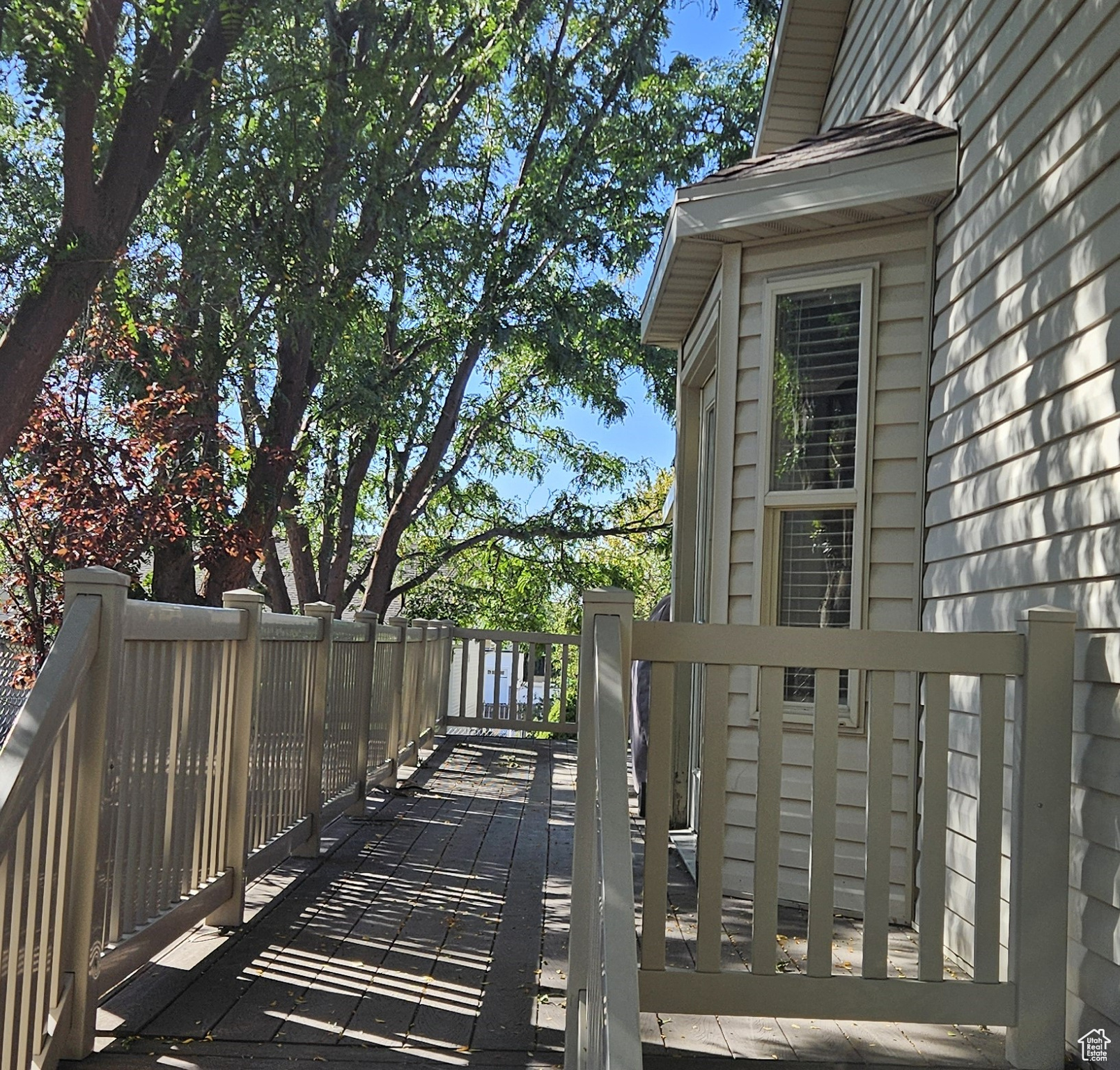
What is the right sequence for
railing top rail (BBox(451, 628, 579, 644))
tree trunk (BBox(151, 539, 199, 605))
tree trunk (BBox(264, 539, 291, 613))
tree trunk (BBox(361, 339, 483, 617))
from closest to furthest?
tree trunk (BBox(151, 539, 199, 605))
railing top rail (BBox(451, 628, 579, 644))
tree trunk (BBox(361, 339, 483, 617))
tree trunk (BBox(264, 539, 291, 613))

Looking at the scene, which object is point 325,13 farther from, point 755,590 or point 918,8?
point 755,590

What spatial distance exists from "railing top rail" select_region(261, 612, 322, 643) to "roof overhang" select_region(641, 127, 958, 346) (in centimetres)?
238

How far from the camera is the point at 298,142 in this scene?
24.1ft

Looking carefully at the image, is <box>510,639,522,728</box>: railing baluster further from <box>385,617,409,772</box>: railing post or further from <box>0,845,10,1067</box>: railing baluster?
<box>0,845,10,1067</box>: railing baluster

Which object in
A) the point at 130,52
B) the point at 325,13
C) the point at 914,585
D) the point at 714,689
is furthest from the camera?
the point at 130,52

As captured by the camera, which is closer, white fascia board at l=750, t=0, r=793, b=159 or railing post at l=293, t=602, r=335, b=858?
railing post at l=293, t=602, r=335, b=858

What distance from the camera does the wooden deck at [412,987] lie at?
11.0 feet

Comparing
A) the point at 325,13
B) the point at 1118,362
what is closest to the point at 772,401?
the point at 1118,362

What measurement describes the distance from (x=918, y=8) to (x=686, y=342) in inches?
106

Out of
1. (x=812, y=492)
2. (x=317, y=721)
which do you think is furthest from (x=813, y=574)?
(x=317, y=721)

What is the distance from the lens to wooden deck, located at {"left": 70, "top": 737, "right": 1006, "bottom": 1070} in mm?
3354

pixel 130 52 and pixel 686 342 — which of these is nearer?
pixel 686 342

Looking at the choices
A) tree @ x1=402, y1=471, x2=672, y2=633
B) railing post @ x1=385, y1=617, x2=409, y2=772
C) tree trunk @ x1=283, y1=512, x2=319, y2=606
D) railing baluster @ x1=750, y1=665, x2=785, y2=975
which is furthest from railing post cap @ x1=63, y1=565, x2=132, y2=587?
tree @ x1=402, y1=471, x2=672, y2=633

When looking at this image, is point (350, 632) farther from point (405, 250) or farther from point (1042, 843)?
point (405, 250)
